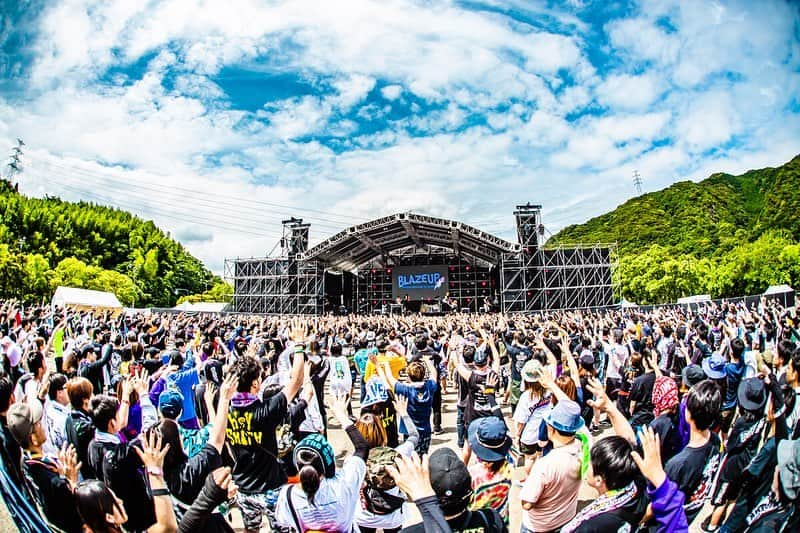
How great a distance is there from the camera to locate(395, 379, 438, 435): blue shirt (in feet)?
15.1

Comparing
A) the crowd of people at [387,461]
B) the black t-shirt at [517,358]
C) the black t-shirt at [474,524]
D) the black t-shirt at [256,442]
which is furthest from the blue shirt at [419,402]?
the black t-shirt at [517,358]

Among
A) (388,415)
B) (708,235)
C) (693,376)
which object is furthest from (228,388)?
(708,235)

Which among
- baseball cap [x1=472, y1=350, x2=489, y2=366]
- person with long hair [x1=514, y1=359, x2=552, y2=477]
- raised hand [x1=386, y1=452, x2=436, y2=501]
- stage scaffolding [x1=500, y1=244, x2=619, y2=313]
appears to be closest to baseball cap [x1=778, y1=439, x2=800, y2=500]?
person with long hair [x1=514, y1=359, x2=552, y2=477]

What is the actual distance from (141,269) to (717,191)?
8175cm

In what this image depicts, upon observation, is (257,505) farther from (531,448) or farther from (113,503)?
(531,448)

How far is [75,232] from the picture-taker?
Result: 62250 millimetres

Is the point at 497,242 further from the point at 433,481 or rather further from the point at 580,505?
the point at 433,481

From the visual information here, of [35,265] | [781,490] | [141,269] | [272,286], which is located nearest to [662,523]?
[781,490]

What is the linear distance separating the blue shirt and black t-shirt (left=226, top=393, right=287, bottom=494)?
1594 mm

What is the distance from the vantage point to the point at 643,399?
483 cm

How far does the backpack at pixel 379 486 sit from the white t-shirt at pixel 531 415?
1.60 metres

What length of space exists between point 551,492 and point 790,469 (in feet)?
3.86

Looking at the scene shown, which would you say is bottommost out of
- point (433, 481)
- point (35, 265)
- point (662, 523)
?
point (662, 523)

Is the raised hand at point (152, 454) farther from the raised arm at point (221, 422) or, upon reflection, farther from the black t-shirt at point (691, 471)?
the black t-shirt at point (691, 471)
